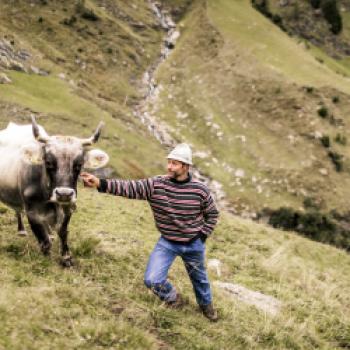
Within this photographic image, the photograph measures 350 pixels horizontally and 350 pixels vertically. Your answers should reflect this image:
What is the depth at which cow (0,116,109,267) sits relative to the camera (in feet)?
26.0

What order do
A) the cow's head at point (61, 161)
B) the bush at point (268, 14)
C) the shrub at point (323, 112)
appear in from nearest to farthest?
the cow's head at point (61, 161) < the shrub at point (323, 112) < the bush at point (268, 14)

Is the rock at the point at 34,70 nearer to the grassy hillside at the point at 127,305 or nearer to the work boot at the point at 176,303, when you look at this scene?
the grassy hillside at the point at 127,305

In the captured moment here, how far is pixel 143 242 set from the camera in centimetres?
1343

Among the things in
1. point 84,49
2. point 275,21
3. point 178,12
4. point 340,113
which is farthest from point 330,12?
point 84,49

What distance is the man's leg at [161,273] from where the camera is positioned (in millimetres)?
7676

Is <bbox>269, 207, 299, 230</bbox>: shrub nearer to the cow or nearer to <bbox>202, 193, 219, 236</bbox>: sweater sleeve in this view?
the cow

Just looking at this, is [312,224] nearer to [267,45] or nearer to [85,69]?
[85,69]

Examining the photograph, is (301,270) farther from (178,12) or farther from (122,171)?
(178,12)

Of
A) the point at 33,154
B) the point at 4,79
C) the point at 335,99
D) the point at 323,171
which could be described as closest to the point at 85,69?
the point at 4,79

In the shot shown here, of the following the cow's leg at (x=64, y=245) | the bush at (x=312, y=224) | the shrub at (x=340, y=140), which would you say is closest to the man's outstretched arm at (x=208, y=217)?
the cow's leg at (x=64, y=245)

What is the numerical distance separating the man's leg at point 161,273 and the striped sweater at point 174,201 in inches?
9.8

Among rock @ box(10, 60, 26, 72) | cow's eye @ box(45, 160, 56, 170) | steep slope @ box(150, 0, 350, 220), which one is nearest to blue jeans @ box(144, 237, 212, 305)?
cow's eye @ box(45, 160, 56, 170)

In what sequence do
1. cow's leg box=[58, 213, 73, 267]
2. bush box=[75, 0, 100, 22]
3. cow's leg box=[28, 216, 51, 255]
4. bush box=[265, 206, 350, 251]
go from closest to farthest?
cow's leg box=[28, 216, 51, 255], cow's leg box=[58, 213, 73, 267], bush box=[265, 206, 350, 251], bush box=[75, 0, 100, 22]

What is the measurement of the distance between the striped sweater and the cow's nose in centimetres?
51
